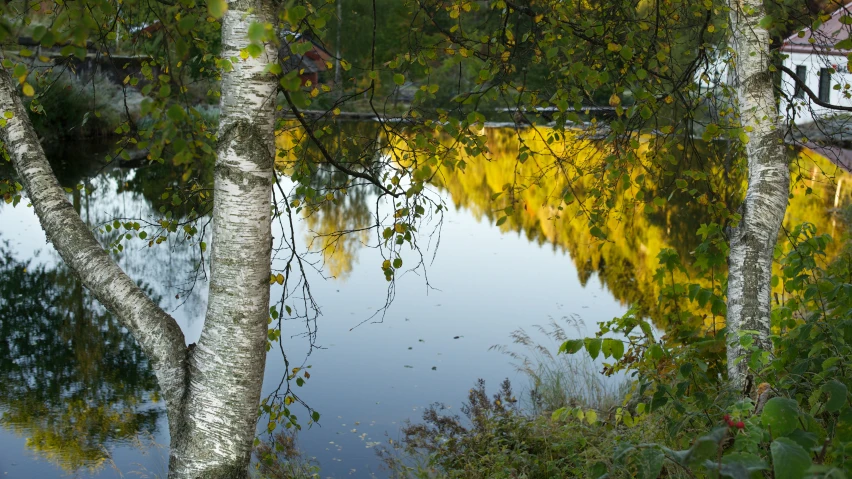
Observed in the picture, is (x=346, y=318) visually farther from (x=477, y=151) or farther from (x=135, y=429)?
(x=477, y=151)

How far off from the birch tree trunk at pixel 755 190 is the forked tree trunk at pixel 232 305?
6.85 ft

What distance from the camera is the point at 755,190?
11.9ft

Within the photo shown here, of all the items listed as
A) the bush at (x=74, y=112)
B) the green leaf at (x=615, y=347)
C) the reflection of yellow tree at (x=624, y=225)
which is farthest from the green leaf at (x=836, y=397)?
the bush at (x=74, y=112)

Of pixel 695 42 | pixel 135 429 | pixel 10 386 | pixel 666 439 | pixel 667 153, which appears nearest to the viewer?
pixel 666 439

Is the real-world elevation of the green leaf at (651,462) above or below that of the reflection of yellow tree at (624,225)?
below

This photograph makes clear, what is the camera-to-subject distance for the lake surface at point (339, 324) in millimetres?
6438

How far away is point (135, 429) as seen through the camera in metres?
6.60

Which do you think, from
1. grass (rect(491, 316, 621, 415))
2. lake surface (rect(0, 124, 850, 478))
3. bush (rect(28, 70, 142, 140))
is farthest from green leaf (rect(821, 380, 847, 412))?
bush (rect(28, 70, 142, 140))

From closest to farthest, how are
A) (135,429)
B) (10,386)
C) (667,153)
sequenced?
(667,153), (135,429), (10,386)

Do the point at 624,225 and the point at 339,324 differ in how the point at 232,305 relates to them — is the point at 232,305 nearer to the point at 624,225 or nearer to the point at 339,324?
the point at 339,324

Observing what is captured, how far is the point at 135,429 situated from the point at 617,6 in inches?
200

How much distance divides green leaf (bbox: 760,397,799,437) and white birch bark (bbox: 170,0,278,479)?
1.62m

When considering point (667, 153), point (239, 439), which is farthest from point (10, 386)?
point (667, 153)

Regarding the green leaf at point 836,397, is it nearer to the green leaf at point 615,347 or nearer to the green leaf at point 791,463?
the green leaf at point 791,463
